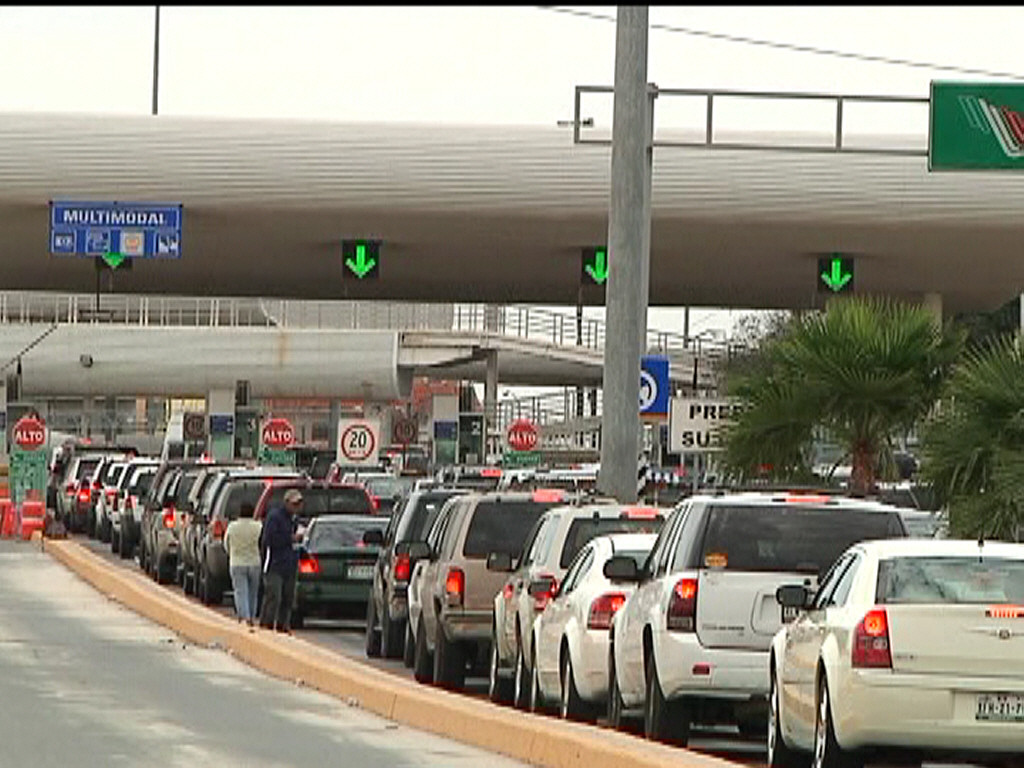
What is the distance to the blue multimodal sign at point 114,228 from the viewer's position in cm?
5275

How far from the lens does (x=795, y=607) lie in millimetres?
18156

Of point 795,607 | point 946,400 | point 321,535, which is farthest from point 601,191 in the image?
point 795,607

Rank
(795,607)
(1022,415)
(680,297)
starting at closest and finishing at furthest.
Result: (795,607) < (1022,415) < (680,297)

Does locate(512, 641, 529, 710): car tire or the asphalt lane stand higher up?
locate(512, 641, 529, 710): car tire

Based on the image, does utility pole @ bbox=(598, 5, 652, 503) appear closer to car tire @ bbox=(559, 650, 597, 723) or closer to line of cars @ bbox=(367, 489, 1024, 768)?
line of cars @ bbox=(367, 489, 1024, 768)

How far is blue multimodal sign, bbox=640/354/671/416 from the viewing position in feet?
117

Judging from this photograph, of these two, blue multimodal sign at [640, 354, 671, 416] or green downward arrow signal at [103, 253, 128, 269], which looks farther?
green downward arrow signal at [103, 253, 128, 269]

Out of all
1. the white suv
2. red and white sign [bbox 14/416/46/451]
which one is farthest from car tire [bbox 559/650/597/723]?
red and white sign [bbox 14/416/46/451]

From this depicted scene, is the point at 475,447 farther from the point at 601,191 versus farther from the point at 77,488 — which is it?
the point at 601,191

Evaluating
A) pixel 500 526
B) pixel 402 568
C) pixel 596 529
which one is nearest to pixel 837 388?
pixel 500 526

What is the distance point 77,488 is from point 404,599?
43.4m

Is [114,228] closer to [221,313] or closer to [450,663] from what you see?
[450,663]

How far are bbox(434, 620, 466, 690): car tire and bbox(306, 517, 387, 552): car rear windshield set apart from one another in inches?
367

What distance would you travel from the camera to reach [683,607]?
63.6ft
